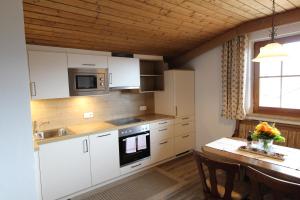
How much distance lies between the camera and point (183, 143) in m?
4.02

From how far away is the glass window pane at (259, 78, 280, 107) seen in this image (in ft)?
10.2

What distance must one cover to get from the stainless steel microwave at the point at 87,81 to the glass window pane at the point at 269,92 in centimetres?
254

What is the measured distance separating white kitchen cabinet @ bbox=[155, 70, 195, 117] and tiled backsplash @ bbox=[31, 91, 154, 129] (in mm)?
361

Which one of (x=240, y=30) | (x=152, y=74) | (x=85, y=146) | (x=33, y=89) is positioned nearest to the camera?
(x=33, y=89)

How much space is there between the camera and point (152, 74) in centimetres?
412

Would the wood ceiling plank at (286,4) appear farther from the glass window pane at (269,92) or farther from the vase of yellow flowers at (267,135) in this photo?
the vase of yellow flowers at (267,135)

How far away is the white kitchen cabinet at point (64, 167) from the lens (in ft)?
8.01

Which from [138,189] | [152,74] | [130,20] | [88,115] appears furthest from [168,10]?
[138,189]

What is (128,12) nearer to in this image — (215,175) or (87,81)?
(87,81)

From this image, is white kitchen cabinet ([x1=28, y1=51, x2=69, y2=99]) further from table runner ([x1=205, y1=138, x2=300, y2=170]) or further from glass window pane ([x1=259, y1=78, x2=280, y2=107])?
glass window pane ([x1=259, y1=78, x2=280, y2=107])

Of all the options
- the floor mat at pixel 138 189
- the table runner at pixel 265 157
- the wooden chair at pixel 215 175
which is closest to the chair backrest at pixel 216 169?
the wooden chair at pixel 215 175

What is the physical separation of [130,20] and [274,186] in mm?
2232

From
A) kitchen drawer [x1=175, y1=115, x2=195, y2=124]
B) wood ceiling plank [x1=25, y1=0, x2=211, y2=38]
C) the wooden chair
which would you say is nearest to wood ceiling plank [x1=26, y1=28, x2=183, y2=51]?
wood ceiling plank [x1=25, y1=0, x2=211, y2=38]

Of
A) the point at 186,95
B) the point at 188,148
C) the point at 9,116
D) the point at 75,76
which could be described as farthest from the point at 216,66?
the point at 9,116
